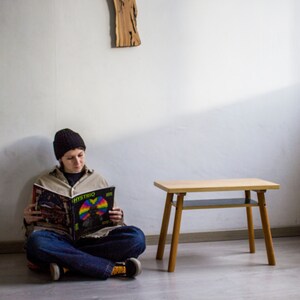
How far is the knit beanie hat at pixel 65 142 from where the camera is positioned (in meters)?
2.54

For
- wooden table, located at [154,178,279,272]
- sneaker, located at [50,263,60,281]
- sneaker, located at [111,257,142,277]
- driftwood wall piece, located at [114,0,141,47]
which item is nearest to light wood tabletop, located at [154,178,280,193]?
wooden table, located at [154,178,279,272]

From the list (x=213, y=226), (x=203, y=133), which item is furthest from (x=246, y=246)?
(x=203, y=133)

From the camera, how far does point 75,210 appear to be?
2.31 metres

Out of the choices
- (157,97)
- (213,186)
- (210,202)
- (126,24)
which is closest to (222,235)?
(210,202)

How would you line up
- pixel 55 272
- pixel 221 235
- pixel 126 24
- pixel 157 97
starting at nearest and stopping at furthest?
1. pixel 55 272
2. pixel 126 24
3. pixel 157 97
4. pixel 221 235

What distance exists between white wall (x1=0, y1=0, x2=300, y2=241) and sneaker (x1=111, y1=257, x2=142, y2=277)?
1.96ft

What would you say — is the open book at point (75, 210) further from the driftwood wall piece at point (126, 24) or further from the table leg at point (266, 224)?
the driftwood wall piece at point (126, 24)

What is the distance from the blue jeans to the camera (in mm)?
2277

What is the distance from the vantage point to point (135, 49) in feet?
9.30

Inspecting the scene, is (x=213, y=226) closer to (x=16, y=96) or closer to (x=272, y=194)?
(x=272, y=194)

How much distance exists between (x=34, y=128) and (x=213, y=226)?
3.95 feet

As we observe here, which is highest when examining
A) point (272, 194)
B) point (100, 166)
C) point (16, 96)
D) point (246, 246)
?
point (16, 96)

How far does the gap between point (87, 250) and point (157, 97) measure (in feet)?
3.20

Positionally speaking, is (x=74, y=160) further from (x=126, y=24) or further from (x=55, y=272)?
(x=126, y=24)
